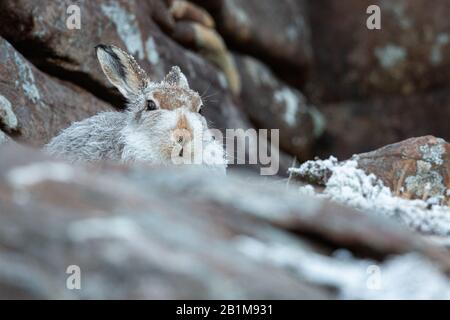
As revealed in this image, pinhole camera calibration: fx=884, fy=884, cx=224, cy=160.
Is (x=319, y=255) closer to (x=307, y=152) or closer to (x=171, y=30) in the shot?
(x=171, y=30)

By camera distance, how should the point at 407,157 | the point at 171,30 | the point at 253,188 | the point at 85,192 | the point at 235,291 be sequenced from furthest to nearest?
1. the point at 171,30
2. the point at 407,157
3. the point at 253,188
4. the point at 85,192
5. the point at 235,291

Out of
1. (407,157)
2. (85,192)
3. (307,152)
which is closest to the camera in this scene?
(85,192)

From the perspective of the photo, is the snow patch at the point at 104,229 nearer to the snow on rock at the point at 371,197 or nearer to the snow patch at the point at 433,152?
the snow on rock at the point at 371,197

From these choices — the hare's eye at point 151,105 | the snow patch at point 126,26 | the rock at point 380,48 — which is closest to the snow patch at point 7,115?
the hare's eye at point 151,105

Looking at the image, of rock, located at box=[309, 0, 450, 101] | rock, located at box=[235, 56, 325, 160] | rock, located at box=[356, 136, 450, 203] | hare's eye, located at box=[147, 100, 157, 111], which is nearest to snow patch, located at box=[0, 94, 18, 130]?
hare's eye, located at box=[147, 100, 157, 111]

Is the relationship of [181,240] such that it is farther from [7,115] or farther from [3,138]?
[7,115]

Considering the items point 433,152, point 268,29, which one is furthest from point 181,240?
point 268,29
